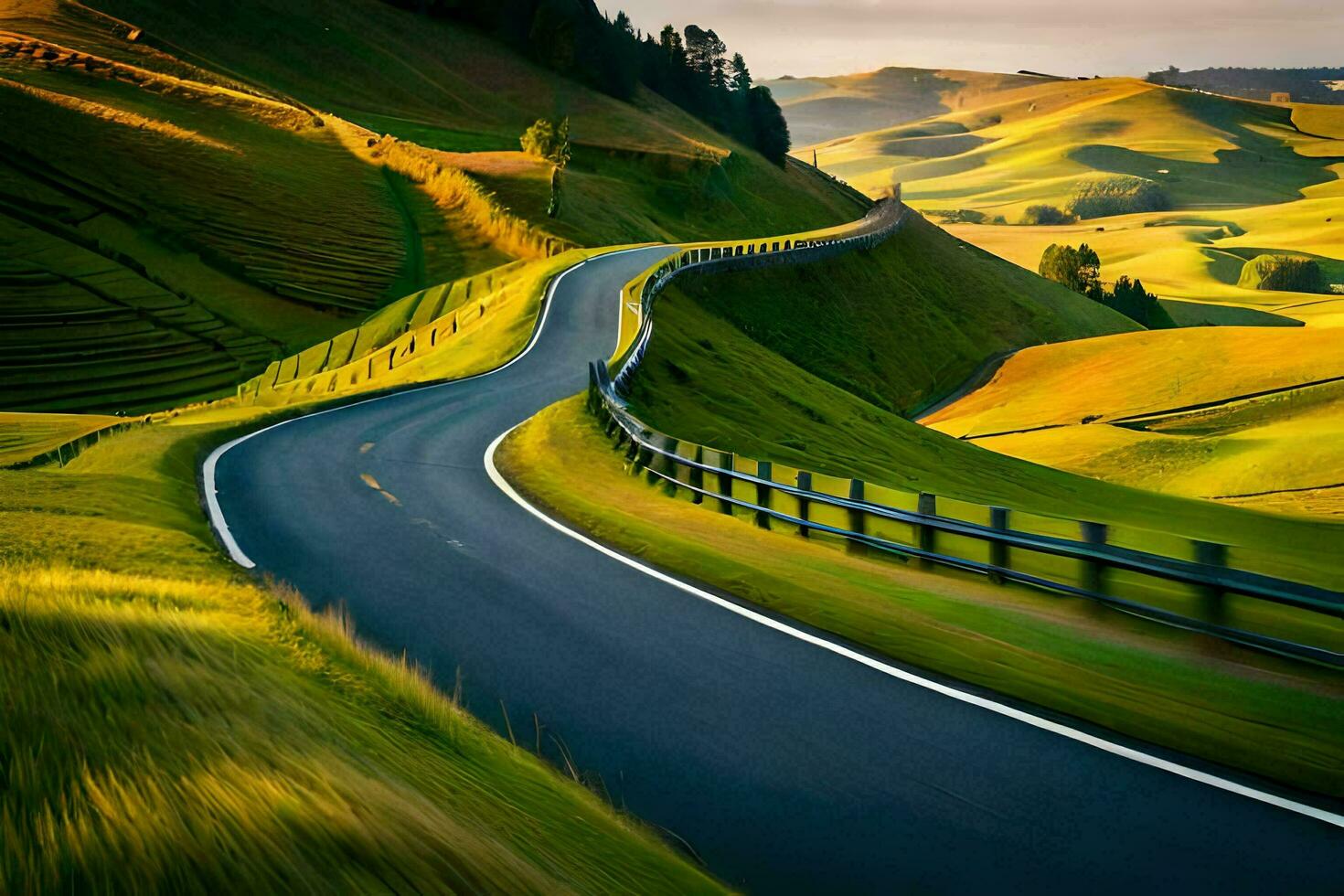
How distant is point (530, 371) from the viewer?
3975 centimetres

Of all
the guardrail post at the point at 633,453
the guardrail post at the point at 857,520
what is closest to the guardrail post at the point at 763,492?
the guardrail post at the point at 857,520

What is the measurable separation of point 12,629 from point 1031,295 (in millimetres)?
122268

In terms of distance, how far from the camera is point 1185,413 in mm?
71812

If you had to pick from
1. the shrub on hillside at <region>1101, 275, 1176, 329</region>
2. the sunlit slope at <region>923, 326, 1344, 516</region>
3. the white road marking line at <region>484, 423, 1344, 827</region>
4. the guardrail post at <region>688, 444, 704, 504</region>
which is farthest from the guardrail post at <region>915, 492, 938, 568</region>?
the shrub on hillside at <region>1101, 275, 1176, 329</region>

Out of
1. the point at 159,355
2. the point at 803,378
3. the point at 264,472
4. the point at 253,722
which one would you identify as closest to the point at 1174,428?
the point at 803,378

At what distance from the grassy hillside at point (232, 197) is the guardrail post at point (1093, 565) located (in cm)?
4645

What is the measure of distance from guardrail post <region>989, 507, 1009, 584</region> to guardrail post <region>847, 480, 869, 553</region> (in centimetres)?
239

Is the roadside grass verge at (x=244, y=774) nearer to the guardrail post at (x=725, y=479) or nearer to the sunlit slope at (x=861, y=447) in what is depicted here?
the guardrail post at (x=725, y=479)

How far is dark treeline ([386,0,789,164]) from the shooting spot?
517 ft

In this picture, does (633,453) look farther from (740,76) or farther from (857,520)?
(740,76)

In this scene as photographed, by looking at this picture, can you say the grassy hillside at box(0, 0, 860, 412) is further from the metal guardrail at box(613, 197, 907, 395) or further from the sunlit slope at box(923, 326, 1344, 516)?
the sunlit slope at box(923, 326, 1344, 516)

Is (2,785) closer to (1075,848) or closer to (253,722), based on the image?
(253,722)

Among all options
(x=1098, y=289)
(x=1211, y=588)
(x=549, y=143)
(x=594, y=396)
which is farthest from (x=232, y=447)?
(x=1098, y=289)

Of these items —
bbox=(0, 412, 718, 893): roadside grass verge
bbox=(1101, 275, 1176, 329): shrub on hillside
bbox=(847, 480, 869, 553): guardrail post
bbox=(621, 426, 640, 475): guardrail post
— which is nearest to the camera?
bbox=(0, 412, 718, 893): roadside grass verge
